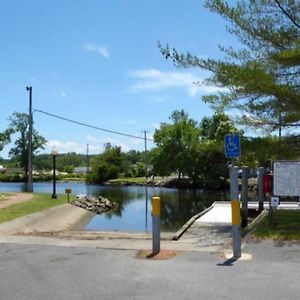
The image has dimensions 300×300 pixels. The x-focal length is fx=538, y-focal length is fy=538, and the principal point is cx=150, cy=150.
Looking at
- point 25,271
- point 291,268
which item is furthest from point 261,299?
point 25,271

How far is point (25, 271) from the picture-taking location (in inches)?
372

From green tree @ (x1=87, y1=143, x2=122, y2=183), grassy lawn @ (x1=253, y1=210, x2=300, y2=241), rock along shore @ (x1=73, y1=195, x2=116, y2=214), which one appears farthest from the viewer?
green tree @ (x1=87, y1=143, x2=122, y2=183)

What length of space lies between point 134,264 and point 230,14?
1059cm

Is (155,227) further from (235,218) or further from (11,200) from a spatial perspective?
(11,200)

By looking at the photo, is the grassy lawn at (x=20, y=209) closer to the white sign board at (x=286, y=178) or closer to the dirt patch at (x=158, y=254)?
the dirt patch at (x=158, y=254)

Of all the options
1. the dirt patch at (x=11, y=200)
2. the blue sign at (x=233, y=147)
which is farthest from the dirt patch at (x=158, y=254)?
the dirt patch at (x=11, y=200)

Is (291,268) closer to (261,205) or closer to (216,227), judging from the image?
(216,227)

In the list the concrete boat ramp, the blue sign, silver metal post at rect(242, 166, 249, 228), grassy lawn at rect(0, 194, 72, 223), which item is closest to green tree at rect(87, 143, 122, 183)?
the concrete boat ramp

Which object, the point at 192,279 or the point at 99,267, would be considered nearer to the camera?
the point at 192,279

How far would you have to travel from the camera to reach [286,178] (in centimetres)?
1397

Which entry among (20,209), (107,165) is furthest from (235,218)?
(107,165)

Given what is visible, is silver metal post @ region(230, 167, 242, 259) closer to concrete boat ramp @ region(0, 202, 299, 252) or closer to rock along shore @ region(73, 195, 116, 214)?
concrete boat ramp @ region(0, 202, 299, 252)

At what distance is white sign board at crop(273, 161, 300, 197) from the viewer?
13875 millimetres

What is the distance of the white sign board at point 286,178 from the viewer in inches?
546
